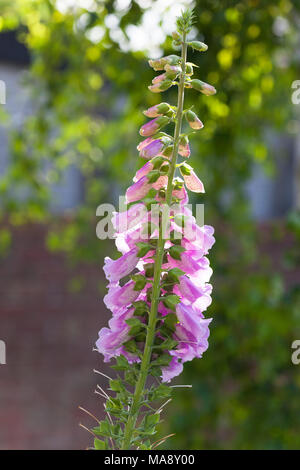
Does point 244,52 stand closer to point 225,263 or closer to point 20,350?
point 225,263

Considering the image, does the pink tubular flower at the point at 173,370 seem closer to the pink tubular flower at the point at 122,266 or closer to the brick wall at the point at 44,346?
the pink tubular flower at the point at 122,266

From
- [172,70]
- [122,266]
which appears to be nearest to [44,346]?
[122,266]

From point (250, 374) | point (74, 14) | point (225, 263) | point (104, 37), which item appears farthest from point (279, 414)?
point (74, 14)

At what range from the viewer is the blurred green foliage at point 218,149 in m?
2.39

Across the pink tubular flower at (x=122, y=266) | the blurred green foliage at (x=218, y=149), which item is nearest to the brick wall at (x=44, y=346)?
the blurred green foliage at (x=218, y=149)

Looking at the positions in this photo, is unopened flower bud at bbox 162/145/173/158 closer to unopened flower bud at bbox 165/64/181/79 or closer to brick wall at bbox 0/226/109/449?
unopened flower bud at bbox 165/64/181/79

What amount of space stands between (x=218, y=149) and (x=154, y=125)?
1985mm

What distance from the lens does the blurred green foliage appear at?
2391 mm

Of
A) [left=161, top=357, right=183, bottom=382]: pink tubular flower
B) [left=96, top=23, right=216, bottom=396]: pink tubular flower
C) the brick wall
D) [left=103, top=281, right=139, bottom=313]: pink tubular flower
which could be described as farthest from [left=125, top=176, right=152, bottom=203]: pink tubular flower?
the brick wall

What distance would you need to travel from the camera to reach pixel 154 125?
77 centimetres

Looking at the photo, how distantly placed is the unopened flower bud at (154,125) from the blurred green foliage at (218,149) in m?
1.48

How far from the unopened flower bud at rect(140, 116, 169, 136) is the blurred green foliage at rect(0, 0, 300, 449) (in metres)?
1.48

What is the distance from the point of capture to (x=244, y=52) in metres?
2.50

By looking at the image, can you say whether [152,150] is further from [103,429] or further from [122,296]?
[103,429]
